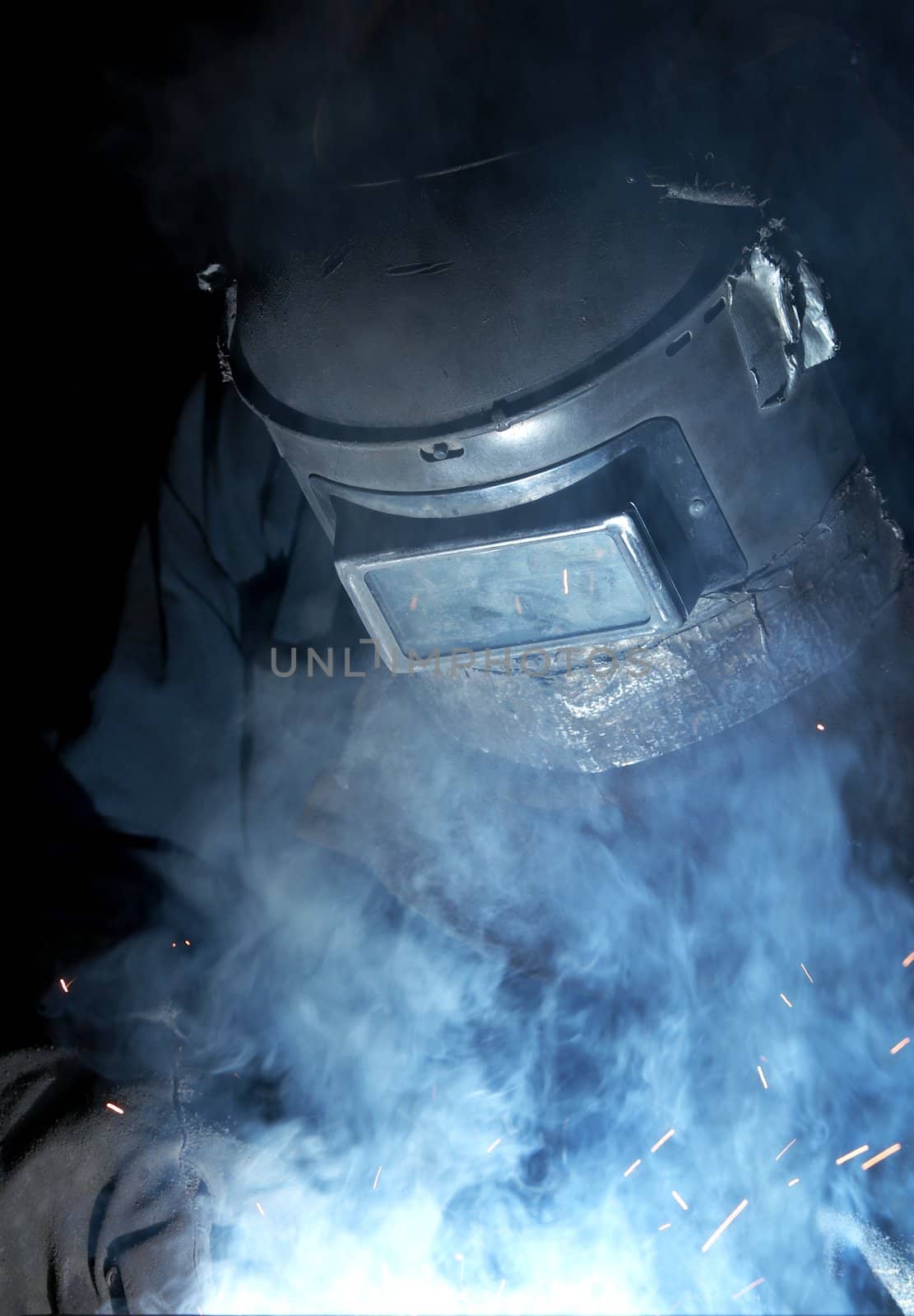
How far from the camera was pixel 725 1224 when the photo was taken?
6.07ft

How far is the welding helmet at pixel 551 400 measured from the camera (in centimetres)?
128

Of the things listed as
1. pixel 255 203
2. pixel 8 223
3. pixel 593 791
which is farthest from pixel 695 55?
pixel 8 223

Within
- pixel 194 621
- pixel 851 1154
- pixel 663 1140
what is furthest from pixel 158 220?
pixel 851 1154

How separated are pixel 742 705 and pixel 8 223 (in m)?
2.35

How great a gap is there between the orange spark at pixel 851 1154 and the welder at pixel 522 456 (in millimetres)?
629

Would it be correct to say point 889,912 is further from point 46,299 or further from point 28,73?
point 28,73

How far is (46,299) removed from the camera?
262 centimetres

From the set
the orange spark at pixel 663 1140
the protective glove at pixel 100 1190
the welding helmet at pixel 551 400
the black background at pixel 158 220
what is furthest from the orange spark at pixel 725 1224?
the black background at pixel 158 220

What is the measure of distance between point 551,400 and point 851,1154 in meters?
1.51

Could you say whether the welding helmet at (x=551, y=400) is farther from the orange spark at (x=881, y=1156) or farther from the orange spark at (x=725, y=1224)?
the orange spark at (x=725, y=1224)

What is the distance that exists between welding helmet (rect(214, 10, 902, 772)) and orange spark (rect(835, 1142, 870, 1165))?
990mm

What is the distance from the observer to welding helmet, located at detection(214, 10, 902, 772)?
1279mm

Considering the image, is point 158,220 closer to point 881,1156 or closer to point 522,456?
point 522,456

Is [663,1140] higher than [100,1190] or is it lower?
lower
